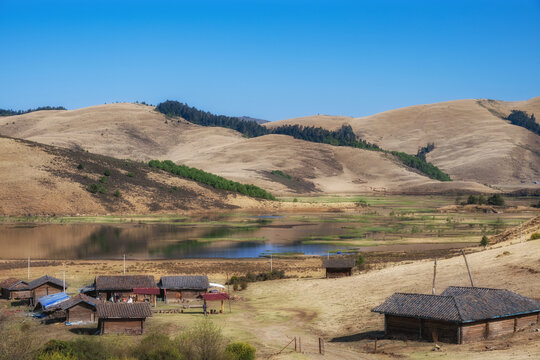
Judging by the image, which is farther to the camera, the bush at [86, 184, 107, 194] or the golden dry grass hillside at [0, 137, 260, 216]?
the bush at [86, 184, 107, 194]

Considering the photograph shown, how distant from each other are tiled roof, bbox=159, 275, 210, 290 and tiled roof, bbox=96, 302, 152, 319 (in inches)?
368

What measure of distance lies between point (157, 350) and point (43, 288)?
22.2 metres

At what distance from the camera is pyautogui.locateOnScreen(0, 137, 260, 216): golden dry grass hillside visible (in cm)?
12269

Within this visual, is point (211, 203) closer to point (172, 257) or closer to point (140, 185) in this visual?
point (140, 185)

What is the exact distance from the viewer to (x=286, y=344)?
121ft

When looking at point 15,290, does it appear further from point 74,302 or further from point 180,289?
point 180,289

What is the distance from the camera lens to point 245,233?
Answer: 9738 cm

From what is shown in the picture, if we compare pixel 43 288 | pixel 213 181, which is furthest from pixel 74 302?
pixel 213 181

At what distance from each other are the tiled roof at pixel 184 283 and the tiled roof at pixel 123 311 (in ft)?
30.7

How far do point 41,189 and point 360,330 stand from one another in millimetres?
97247

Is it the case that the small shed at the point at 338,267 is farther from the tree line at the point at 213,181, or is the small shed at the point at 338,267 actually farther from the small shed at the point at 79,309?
the tree line at the point at 213,181

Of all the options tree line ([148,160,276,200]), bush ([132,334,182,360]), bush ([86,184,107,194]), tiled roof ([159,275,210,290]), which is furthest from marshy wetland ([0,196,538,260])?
bush ([132,334,182,360])

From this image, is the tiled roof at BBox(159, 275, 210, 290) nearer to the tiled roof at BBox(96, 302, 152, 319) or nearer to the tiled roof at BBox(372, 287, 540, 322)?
the tiled roof at BBox(96, 302, 152, 319)

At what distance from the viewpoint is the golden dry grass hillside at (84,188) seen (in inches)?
4830
